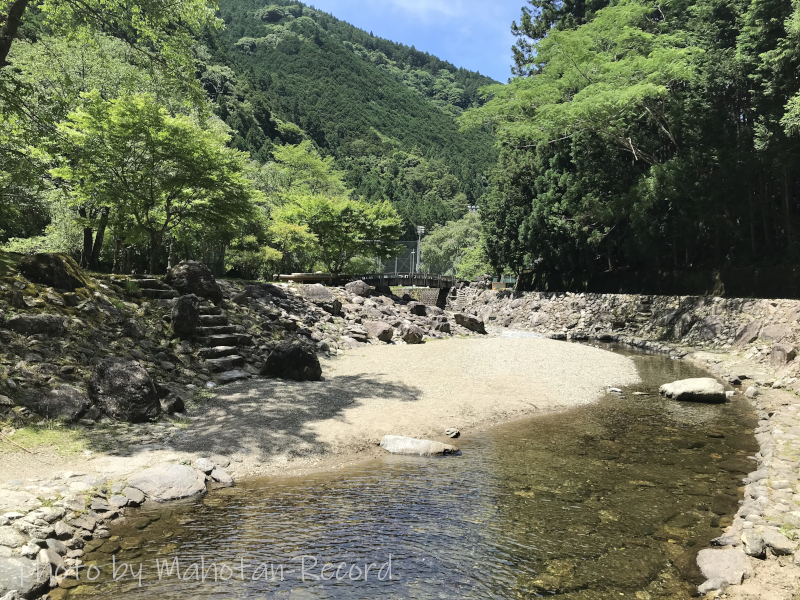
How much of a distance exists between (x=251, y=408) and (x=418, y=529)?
4992mm

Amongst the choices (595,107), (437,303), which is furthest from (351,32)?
(595,107)

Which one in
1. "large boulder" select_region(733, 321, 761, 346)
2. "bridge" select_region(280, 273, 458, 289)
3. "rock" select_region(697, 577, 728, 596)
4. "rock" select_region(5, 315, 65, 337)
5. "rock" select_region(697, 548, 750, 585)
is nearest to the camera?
"rock" select_region(697, 577, 728, 596)

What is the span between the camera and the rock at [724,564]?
4168 mm

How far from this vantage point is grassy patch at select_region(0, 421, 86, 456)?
6.41 metres

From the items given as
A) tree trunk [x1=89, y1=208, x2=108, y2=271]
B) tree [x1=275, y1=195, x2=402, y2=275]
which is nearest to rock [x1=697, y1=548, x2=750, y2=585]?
tree trunk [x1=89, y1=208, x2=108, y2=271]

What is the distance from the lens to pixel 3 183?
1327cm

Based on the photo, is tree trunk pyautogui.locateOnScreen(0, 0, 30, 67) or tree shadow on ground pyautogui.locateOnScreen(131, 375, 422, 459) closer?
tree shadow on ground pyautogui.locateOnScreen(131, 375, 422, 459)

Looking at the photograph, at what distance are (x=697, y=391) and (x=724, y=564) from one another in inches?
323

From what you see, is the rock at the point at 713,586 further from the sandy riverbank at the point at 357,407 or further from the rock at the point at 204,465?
the rock at the point at 204,465

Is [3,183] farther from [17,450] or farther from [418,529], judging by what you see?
[418,529]

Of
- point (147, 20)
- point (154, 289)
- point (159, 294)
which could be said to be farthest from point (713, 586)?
point (147, 20)

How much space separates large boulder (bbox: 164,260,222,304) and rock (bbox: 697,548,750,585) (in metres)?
13.1

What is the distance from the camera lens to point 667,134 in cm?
2212

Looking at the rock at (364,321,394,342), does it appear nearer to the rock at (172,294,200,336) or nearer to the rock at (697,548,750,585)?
the rock at (172,294,200,336)
